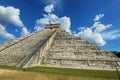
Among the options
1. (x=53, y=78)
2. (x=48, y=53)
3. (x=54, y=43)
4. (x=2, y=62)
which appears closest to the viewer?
(x=53, y=78)

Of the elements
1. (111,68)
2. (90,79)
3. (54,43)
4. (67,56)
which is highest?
(54,43)

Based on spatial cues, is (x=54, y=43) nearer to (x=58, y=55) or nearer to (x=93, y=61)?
(x=58, y=55)

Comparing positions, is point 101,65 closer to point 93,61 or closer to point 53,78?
point 93,61

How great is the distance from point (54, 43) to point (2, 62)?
7.85 metres

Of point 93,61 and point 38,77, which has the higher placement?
point 93,61

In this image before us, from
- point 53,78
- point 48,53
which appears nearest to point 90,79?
point 53,78

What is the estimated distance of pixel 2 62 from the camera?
18.7m

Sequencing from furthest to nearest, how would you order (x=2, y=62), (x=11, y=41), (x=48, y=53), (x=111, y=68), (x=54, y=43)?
(x=11, y=41), (x=54, y=43), (x=48, y=53), (x=2, y=62), (x=111, y=68)

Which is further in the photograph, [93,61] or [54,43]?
[54,43]

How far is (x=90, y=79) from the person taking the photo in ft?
37.7

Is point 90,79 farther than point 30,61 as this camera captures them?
No

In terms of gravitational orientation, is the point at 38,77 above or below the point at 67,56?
below

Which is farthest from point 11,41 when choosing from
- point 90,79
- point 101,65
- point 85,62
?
point 90,79

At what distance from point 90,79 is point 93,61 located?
6.11 metres
